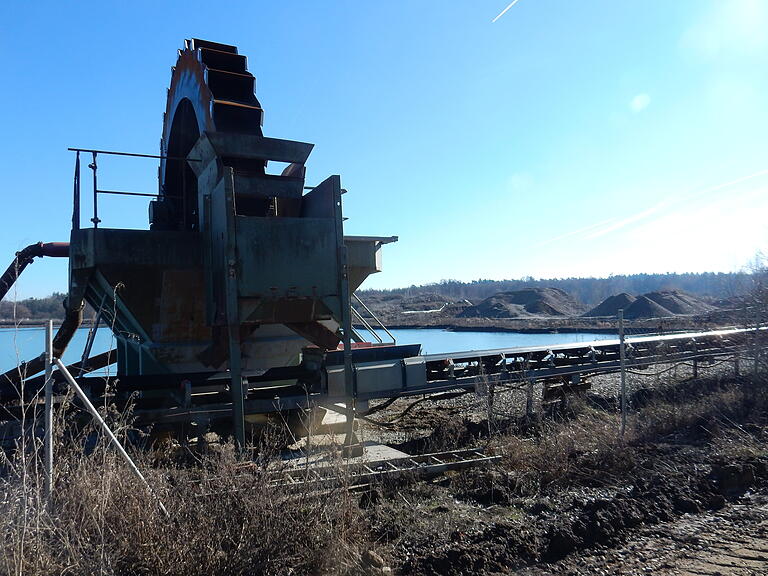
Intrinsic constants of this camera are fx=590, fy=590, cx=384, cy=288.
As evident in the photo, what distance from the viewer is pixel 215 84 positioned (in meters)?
9.34

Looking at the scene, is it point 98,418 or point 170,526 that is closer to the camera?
point 170,526

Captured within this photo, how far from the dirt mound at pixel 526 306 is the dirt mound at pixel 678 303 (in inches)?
469

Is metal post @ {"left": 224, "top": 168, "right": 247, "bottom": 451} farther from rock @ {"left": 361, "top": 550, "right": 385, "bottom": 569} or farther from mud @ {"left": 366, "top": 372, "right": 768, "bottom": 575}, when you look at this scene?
rock @ {"left": 361, "top": 550, "right": 385, "bottom": 569}

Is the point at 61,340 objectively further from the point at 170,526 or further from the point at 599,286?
the point at 599,286

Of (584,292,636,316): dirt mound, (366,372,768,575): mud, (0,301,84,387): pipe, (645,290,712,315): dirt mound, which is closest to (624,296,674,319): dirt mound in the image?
(645,290,712,315): dirt mound

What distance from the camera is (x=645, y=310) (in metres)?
63.5

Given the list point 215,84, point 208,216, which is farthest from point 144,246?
point 215,84

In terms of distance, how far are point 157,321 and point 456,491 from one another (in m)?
5.15

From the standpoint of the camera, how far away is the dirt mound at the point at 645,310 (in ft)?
202

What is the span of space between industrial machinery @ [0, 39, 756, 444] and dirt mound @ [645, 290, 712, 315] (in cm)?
6354

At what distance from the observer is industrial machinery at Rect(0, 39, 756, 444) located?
7.68m

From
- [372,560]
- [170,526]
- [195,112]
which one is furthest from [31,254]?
[372,560]

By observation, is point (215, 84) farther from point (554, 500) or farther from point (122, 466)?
point (554, 500)

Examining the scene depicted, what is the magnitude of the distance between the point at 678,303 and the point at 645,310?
694cm
